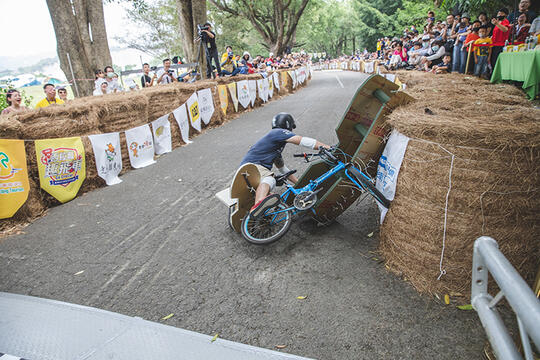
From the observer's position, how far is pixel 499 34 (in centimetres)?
906

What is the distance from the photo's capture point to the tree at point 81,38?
11.5 m

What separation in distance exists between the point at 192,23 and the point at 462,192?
16287 millimetres

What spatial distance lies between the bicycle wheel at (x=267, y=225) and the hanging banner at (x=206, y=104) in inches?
318

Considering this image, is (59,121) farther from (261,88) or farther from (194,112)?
(261,88)

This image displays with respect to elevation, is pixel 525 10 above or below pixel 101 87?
above

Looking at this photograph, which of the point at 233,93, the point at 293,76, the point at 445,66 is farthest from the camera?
the point at 293,76

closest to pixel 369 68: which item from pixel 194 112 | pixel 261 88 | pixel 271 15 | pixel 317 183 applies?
pixel 271 15

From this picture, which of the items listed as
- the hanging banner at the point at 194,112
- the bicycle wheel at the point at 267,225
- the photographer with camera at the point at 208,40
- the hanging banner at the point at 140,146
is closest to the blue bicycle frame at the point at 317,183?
the bicycle wheel at the point at 267,225

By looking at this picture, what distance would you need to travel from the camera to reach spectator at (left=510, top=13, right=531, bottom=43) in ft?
28.2

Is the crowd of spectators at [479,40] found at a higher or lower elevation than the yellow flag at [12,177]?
higher

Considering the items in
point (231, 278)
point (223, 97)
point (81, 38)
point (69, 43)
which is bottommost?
point (231, 278)

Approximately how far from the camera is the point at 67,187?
6.06 metres

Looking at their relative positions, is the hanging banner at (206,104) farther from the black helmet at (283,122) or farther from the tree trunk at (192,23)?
the black helmet at (283,122)

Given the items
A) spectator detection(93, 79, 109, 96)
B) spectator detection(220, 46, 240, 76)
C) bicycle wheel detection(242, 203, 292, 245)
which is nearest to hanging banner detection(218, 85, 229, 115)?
spectator detection(220, 46, 240, 76)
